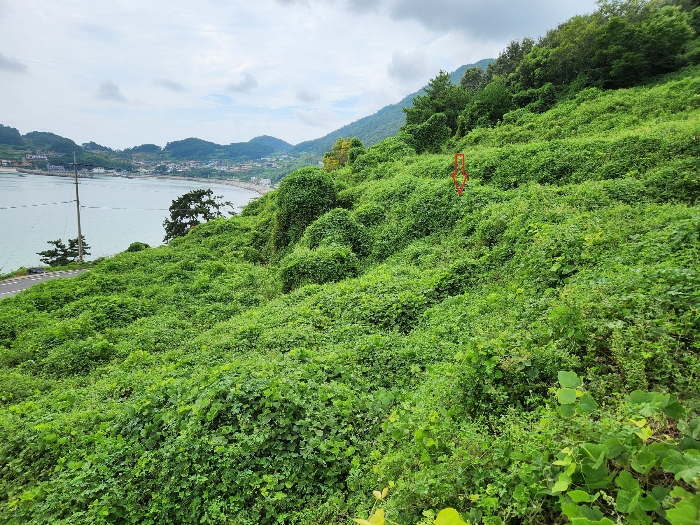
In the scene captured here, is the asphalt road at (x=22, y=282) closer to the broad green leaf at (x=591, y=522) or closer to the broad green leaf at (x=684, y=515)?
the broad green leaf at (x=591, y=522)

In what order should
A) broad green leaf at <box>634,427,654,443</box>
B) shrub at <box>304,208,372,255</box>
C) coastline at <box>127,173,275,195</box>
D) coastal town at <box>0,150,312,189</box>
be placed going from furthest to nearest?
coastline at <box>127,173,275,195</box> → coastal town at <box>0,150,312,189</box> → shrub at <box>304,208,372,255</box> → broad green leaf at <box>634,427,654,443</box>

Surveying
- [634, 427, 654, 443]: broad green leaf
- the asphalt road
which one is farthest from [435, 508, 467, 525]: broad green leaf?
the asphalt road

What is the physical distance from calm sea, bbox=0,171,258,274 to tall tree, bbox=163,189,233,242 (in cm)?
618

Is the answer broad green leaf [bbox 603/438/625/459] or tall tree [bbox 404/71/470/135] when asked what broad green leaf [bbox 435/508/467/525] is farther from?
tall tree [bbox 404/71/470/135]

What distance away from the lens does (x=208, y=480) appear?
12.1ft

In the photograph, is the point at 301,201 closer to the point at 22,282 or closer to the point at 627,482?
the point at 627,482

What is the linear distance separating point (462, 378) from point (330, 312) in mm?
4306

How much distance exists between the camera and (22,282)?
22078 mm

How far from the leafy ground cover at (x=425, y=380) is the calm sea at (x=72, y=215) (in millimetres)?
30000

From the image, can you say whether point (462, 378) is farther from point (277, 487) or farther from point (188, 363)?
point (188, 363)

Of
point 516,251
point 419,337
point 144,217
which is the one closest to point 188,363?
point 419,337

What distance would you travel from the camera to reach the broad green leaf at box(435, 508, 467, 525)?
1.41 m

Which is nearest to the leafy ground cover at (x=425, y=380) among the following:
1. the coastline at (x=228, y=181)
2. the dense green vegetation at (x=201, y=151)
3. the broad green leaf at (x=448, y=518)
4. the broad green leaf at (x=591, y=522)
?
the broad green leaf at (x=591, y=522)

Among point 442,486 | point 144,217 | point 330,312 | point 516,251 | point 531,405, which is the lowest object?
point 144,217
